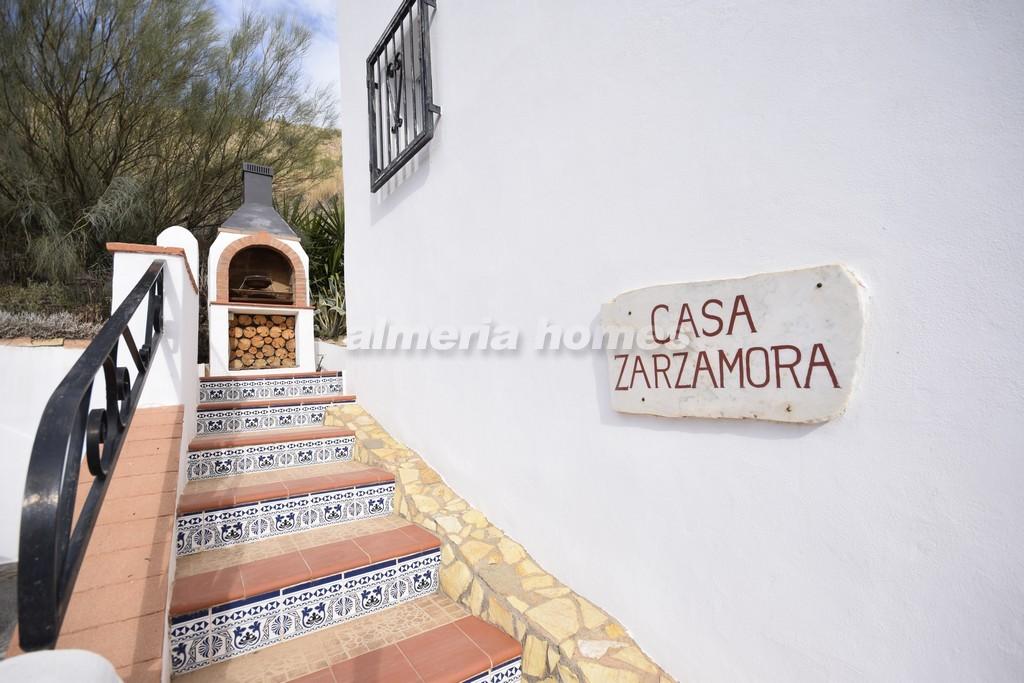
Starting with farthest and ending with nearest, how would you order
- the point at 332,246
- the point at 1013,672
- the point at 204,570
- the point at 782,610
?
the point at 332,246
the point at 204,570
the point at 782,610
the point at 1013,672

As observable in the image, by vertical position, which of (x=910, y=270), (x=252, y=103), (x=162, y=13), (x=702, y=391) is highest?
(x=162, y=13)

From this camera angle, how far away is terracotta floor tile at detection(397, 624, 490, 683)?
1639mm

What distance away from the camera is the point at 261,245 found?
514 centimetres

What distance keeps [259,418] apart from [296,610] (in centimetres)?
178

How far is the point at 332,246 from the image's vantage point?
7.00m

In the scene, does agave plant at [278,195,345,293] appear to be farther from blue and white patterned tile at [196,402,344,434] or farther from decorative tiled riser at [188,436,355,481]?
decorative tiled riser at [188,436,355,481]

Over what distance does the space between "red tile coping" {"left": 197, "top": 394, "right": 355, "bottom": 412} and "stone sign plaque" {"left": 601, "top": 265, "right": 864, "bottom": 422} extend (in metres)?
2.65

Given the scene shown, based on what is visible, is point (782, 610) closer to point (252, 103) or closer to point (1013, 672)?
point (1013, 672)

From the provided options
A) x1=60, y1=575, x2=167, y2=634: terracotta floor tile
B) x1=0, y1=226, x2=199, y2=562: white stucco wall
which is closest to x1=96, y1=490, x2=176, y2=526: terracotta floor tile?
x1=60, y1=575, x2=167, y2=634: terracotta floor tile

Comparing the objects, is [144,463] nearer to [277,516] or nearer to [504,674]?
[277,516]

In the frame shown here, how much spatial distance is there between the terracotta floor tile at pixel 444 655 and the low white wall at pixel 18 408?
3917mm

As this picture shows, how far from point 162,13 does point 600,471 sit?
25.0 feet

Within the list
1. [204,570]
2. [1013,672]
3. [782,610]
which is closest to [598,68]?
[782,610]

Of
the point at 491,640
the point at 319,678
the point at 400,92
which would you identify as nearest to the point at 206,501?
the point at 319,678
